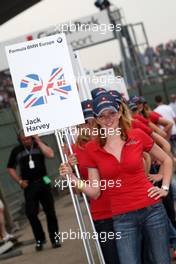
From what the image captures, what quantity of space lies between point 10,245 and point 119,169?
305 inches

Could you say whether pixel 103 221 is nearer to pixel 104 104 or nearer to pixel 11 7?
pixel 104 104

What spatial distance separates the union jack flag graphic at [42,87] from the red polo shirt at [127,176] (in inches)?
51.3

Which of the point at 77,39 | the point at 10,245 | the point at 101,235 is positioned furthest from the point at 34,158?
the point at 77,39

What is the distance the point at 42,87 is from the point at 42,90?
1.1 inches

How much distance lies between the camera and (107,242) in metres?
7.04

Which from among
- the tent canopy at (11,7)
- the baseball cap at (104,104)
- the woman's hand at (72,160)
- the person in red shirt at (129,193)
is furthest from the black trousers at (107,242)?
the tent canopy at (11,7)

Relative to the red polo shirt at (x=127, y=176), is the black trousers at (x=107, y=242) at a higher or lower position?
lower

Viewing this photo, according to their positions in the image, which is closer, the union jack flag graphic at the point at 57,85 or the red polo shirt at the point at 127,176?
the red polo shirt at the point at 127,176

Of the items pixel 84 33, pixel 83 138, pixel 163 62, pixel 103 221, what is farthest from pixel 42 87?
pixel 163 62

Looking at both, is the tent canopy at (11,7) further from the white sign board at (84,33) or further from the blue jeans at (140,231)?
the white sign board at (84,33)

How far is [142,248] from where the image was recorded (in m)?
6.43

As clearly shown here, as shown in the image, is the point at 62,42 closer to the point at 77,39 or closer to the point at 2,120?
the point at 2,120

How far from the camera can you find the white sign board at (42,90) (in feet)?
24.3

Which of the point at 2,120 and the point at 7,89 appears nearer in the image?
the point at 2,120
